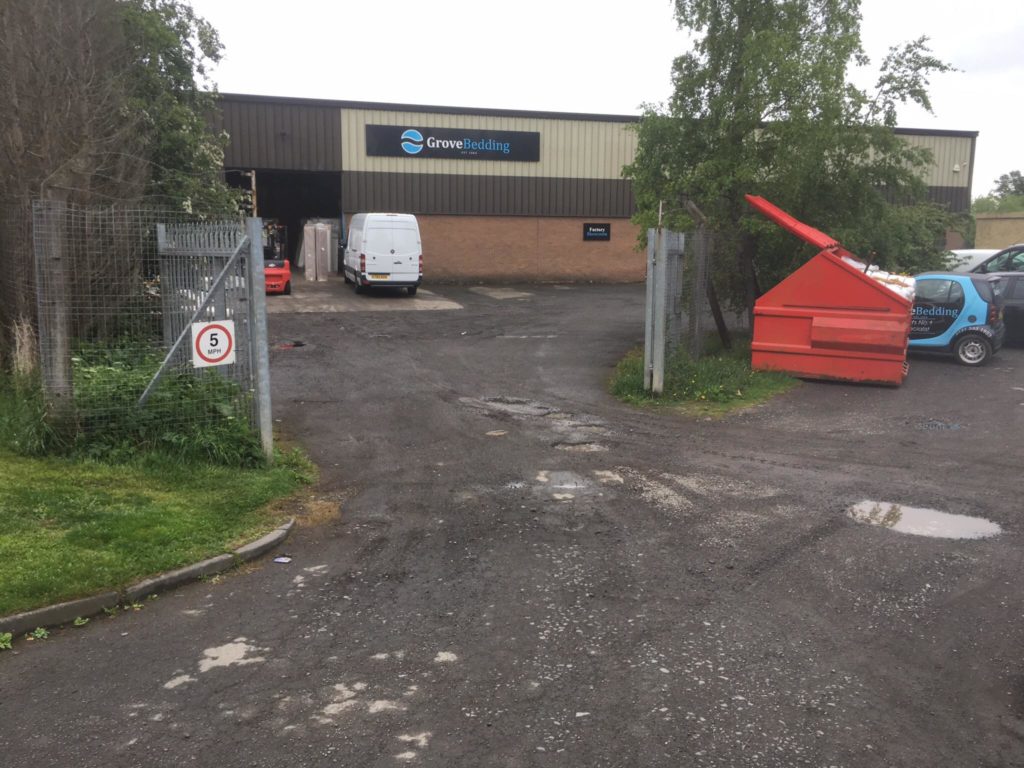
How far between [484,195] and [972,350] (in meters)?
19.9

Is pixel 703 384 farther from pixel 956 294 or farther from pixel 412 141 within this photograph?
pixel 412 141

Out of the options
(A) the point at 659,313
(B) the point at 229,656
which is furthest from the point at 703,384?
(B) the point at 229,656

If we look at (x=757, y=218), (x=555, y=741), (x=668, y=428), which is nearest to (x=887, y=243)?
(x=757, y=218)

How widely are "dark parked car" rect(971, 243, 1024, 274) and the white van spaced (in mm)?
14813

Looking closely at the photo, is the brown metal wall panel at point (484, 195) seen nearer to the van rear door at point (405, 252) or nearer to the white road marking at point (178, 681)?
the van rear door at point (405, 252)

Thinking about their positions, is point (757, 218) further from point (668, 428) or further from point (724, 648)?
point (724, 648)

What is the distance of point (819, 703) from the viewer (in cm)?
433

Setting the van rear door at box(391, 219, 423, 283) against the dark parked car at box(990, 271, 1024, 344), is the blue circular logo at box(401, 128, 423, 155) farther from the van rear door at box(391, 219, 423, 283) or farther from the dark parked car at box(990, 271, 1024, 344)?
the dark parked car at box(990, 271, 1024, 344)

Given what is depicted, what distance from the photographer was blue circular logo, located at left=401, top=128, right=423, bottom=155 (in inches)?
1206

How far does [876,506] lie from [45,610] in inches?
253

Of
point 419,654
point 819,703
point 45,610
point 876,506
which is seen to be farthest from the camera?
point 876,506

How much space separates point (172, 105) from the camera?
15578mm

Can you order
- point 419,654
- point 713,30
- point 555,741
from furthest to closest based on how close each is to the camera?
point 713,30
point 419,654
point 555,741

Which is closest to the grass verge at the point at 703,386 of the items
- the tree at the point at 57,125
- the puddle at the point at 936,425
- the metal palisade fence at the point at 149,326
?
the puddle at the point at 936,425
